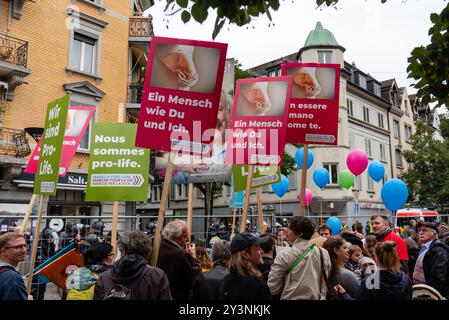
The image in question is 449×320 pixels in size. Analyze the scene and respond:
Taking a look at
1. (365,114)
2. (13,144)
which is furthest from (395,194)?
(365,114)

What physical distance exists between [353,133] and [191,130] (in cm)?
3120

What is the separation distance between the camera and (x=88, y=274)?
13.3 ft

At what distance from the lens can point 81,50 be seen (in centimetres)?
1722

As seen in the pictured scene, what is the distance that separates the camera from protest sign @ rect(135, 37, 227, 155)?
4289 mm

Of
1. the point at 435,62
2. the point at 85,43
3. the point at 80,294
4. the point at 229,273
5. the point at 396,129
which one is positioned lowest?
the point at 80,294

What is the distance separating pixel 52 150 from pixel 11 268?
2.11m

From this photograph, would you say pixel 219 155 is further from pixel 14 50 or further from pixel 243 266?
pixel 14 50

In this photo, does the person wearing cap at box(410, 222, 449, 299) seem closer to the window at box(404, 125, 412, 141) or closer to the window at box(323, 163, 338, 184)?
the window at box(323, 163, 338, 184)

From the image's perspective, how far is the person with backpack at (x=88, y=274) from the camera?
388 centimetres

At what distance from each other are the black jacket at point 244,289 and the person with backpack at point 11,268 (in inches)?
61.8

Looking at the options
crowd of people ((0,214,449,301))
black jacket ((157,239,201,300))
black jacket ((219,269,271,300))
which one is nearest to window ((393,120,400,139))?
crowd of people ((0,214,449,301))

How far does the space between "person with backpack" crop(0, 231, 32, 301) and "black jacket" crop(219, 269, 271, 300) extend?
157 cm

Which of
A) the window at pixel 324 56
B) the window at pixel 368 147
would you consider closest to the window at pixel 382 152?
the window at pixel 368 147

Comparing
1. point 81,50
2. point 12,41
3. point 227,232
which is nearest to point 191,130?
point 227,232
